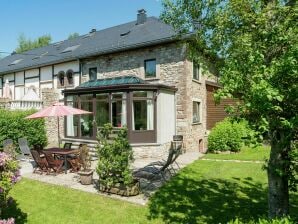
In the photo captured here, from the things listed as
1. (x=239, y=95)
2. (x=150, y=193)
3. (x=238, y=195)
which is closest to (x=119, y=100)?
(x=150, y=193)

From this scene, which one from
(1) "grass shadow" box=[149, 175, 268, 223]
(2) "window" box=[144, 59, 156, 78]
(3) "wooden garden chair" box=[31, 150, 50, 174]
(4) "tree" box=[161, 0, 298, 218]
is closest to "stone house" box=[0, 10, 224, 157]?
(2) "window" box=[144, 59, 156, 78]

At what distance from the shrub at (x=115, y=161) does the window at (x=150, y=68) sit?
8.76m

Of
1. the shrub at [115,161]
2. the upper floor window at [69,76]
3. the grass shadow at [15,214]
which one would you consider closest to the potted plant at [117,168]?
the shrub at [115,161]

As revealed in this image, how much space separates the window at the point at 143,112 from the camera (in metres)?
14.3

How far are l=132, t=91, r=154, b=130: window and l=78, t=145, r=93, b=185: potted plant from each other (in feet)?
13.5

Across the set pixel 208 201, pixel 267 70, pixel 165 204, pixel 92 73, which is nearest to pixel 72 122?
pixel 92 73

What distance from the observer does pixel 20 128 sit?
1545cm

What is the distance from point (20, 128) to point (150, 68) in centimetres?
800

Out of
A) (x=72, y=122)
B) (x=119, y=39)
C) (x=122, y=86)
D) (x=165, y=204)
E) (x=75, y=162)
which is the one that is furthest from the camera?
(x=119, y=39)

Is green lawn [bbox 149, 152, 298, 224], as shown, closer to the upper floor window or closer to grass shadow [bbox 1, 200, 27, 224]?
grass shadow [bbox 1, 200, 27, 224]

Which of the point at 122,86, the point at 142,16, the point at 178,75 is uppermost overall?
the point at 142,16

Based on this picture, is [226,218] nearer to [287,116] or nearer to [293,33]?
[287,116]

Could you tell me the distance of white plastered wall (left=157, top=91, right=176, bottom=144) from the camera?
47.3ft

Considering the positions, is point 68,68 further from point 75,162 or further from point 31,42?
point 31,42
